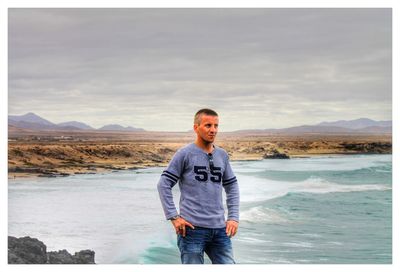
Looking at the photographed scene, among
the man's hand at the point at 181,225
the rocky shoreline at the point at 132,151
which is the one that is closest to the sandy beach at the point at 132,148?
the rocky shoreline at the point at 132,151

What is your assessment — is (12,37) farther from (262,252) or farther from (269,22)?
(262,252)

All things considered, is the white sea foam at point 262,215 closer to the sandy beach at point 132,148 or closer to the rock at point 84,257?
the sandy beach at point 132,148

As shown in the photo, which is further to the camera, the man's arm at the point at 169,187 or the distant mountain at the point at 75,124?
the distant mountain at the point at 75,124

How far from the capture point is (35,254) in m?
4.03

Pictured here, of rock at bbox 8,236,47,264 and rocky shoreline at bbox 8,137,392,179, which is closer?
rock at bbox 8,236,47,264

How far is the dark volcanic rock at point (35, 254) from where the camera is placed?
396cm

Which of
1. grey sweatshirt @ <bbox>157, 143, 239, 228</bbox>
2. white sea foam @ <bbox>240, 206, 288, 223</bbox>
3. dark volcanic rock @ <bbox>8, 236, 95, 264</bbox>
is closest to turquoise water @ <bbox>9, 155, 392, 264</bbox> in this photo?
white sea foam @ <bbox>240, 206, 288, 223</bbox>

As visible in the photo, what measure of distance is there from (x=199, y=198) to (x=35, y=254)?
2.26 metres

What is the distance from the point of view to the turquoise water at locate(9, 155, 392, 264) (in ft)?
14.6

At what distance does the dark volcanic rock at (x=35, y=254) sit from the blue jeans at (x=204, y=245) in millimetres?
2080

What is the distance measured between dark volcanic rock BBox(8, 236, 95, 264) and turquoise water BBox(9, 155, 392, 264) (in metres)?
0.18

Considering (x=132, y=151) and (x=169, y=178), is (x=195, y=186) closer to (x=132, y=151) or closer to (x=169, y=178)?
(x=169, y=178)

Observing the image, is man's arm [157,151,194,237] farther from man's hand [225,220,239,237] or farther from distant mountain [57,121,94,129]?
distant mountain [57,121,94,129]
